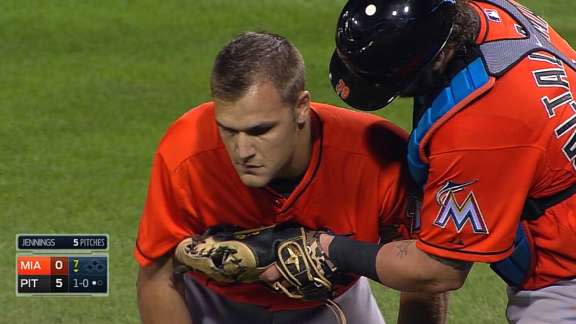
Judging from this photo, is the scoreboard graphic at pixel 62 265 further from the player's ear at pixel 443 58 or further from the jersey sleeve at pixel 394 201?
the player's ear at pixel 443 58

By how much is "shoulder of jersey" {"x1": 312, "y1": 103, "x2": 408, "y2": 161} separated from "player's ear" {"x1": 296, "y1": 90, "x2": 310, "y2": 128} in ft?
0.55

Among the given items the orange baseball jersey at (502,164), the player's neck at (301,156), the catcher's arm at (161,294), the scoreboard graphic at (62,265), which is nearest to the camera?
the orange baseball jersey at (502,164)

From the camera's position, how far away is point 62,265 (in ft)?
23.6

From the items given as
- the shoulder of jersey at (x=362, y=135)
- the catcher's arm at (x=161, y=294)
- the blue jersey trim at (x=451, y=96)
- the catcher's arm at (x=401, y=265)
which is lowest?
the catcher's arm at (x=161, y=294)

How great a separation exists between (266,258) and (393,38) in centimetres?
93

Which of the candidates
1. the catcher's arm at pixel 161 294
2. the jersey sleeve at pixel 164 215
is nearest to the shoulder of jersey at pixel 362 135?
the jersey sleeve at pixel 164 215

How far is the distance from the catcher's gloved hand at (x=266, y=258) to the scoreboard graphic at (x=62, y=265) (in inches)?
102

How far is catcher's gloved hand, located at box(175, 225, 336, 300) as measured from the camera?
14.6ft

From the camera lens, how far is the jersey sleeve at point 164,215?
460 centimetres

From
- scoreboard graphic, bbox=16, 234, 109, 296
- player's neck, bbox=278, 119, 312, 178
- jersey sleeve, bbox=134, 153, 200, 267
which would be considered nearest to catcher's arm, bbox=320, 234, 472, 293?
player's neck, bbox=278, 119, 312, 178

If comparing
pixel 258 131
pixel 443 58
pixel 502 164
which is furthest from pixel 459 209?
pixel 258 131

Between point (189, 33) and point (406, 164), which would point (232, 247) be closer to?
point (406, 164)

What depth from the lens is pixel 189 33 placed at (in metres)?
10.6

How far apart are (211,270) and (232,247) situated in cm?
11
